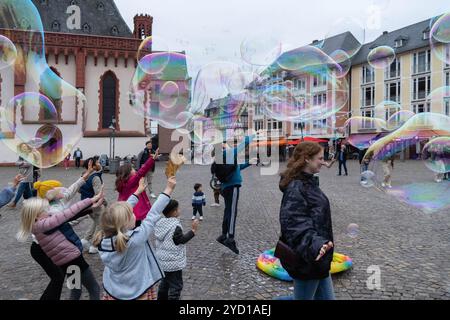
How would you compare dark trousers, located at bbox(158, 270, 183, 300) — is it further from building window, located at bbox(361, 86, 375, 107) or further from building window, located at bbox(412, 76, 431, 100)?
building window, located at bbox(361, 86, 375, 107)

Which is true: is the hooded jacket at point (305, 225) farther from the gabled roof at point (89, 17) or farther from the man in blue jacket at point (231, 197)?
the gabled roof at point (89, 17)

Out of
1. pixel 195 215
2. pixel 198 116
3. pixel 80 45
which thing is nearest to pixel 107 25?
pixel 80 45

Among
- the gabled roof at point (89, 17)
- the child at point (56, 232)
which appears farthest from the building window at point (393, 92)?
the child at point (56, 232)

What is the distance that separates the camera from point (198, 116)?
13.4m

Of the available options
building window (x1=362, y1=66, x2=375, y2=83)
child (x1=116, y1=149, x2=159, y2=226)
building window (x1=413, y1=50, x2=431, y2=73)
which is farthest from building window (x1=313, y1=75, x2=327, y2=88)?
building window (x1=362, y1=66, x2=375, y2=83)

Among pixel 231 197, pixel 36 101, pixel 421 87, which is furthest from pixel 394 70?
pixel 231 197

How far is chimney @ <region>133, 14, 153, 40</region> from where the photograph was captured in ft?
115

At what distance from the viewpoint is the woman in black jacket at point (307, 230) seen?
2.64 m

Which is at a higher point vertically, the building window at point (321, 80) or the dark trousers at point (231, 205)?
the building window at point (321, 80)

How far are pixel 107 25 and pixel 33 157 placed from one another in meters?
30.5

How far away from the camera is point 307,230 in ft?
8.76

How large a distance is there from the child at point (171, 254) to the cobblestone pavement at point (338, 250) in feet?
1.42
